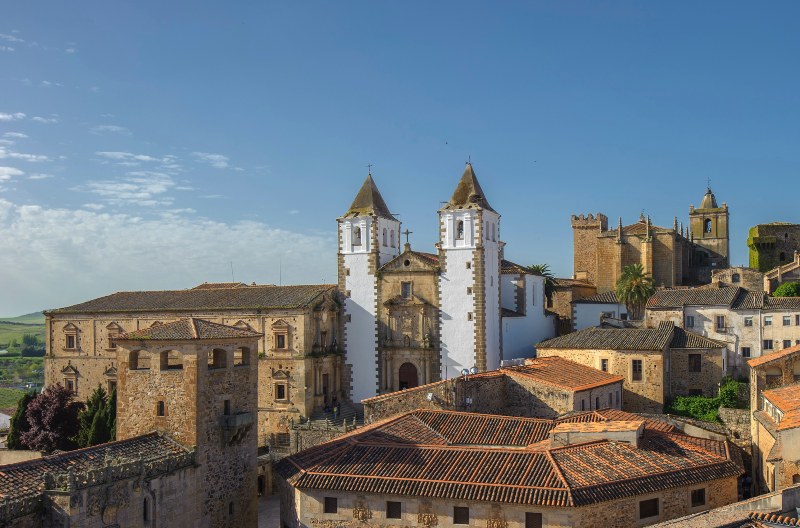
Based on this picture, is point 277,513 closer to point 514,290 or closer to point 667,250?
point 514,290

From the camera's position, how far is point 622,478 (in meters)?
23.0

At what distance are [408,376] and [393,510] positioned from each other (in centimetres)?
2102

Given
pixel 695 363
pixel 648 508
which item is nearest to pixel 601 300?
pixel 695 363

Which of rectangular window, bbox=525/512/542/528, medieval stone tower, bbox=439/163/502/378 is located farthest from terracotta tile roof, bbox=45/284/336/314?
rectangular window, bbox=525/512/542/528

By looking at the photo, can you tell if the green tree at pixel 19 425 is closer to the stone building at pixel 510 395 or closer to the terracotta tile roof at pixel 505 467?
the stone building at pixel 510 395

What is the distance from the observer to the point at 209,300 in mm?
46781

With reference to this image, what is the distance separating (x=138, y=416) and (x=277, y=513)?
29.5 feet

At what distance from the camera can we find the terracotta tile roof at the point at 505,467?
2256cm

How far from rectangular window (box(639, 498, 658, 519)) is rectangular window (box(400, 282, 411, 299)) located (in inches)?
915

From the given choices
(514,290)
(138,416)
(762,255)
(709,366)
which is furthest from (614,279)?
(138,416)

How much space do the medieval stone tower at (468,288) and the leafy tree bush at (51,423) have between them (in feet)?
66.3

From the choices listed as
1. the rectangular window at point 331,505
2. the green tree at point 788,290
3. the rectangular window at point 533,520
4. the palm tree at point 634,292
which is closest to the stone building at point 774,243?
the green tree at point 788,290

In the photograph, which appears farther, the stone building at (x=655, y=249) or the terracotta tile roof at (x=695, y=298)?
the stone building at (x=655, y=249)

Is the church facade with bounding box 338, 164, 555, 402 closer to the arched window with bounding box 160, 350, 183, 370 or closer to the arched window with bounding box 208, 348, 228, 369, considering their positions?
the arched window with bounding box 160, 350, 183, 370
